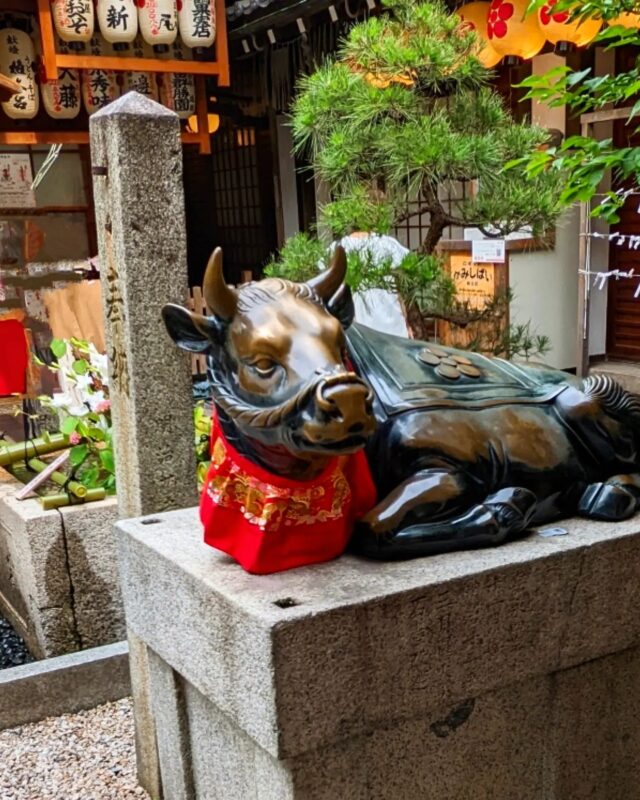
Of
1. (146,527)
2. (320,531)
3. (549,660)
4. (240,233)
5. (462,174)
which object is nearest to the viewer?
(320,531)

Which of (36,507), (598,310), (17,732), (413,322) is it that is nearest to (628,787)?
(413,322)

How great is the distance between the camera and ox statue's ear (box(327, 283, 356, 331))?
239cm

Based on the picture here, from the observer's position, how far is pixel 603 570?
2.60 meters

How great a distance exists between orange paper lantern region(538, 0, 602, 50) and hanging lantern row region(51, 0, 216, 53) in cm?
367

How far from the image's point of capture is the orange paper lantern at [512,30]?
645 cm

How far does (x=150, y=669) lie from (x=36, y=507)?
1.79 m

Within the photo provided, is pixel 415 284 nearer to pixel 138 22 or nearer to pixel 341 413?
pixel 341 413

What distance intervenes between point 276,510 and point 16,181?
29.4ft

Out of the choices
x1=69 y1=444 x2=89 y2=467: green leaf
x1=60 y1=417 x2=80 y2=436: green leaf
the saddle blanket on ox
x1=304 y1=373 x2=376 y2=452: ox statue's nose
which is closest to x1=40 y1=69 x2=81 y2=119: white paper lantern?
x1=60 y1=417 x2=80 y2=436: green leaf

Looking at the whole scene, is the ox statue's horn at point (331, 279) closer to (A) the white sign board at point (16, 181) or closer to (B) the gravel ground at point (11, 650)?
(B) the gravel ground at point (11, 650)

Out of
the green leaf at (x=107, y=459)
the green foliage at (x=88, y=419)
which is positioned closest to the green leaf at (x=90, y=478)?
the green foliage at (x=88, y=419)

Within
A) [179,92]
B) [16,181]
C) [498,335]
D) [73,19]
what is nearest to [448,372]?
[498,335]

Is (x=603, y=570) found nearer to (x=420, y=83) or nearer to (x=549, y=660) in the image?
(x=549, y=660)

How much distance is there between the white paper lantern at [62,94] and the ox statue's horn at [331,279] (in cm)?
738
